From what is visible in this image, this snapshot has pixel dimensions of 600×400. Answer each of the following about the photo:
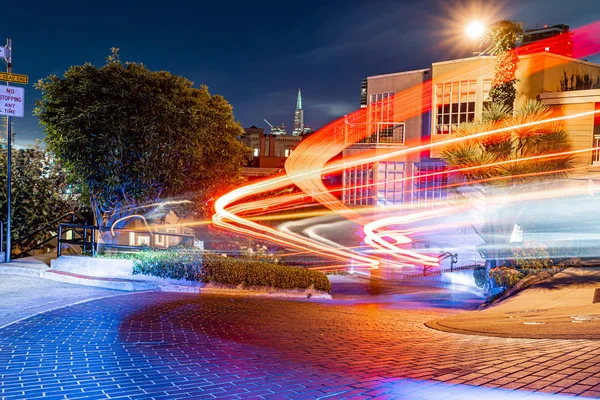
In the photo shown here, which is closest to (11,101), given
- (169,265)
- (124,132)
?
(124,132)

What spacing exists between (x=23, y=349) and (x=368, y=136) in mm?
23690

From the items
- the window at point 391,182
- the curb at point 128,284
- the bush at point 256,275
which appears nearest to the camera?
the curb at point 128,284

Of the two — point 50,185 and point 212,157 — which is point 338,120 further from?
point 50,185

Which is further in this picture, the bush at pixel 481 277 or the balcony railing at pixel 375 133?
the balcony railing at pixel 375 133

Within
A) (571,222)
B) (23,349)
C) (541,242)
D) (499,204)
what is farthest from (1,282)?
(571,222)

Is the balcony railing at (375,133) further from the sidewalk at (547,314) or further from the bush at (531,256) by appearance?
the sidewalk at (547,314)

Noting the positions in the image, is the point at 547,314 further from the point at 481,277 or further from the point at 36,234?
the point at 36,234

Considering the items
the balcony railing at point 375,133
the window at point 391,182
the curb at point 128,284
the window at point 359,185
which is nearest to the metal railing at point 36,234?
the curb at point 128,284

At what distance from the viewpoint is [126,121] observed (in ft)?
53.4

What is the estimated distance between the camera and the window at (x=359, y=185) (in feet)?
94.7

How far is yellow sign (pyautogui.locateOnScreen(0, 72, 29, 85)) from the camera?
15179 millimetres

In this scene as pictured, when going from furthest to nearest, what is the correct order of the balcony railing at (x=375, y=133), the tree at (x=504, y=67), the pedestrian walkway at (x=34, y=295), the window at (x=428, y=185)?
the balcony railing at (x=375, y=133) < the window at (x=428, y=185) < the tree at (x=504, y=67) < the pedestrian walkway at (x=34, y=295)

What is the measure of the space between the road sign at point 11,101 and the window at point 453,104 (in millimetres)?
16902

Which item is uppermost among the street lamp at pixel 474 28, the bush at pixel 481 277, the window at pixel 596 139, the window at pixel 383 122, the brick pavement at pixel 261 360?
the street lamp at pixel 474 28
